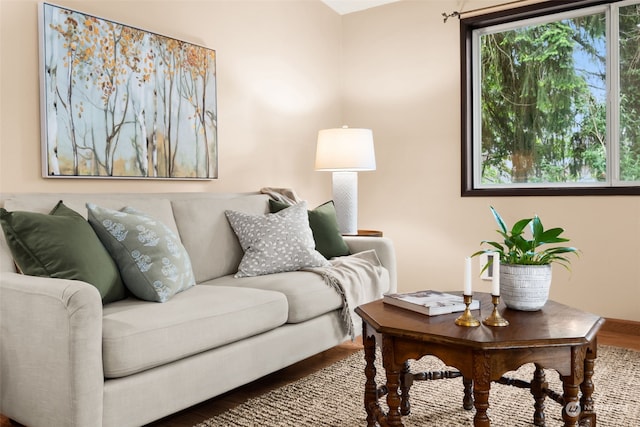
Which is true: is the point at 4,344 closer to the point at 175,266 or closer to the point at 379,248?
the point at 175,266

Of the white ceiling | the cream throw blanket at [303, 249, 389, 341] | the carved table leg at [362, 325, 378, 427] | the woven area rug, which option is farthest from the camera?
the white ceiling

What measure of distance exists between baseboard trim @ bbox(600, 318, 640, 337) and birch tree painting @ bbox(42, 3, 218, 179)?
2673 mm

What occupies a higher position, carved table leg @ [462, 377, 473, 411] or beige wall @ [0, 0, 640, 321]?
beige wall @ [0, 0, 640, 321]

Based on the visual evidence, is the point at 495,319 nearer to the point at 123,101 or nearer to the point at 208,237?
the point at 208,237

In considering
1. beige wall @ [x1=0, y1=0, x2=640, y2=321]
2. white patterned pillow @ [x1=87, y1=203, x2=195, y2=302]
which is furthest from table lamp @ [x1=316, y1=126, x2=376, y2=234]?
white patterned pillow @ [x1=87, y1=203, x2=195, y2=302]

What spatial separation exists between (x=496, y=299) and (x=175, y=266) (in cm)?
128

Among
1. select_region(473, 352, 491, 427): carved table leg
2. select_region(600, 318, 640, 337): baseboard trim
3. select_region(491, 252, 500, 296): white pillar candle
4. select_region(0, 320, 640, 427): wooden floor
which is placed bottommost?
select_region(0, 320, 640, 427): wooden floor

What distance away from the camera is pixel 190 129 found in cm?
327

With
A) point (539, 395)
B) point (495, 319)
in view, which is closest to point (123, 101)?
point (495, 319)

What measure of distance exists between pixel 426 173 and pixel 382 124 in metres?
0.57

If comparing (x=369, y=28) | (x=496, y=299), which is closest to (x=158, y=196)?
(x=496, y=299)

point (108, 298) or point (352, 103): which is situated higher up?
point (352, 103)

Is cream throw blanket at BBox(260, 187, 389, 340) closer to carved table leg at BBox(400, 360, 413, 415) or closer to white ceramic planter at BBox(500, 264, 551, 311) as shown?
carved table leg at BBox(400, 360, 413, 415)

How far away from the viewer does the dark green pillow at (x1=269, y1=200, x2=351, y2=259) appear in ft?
10.7
